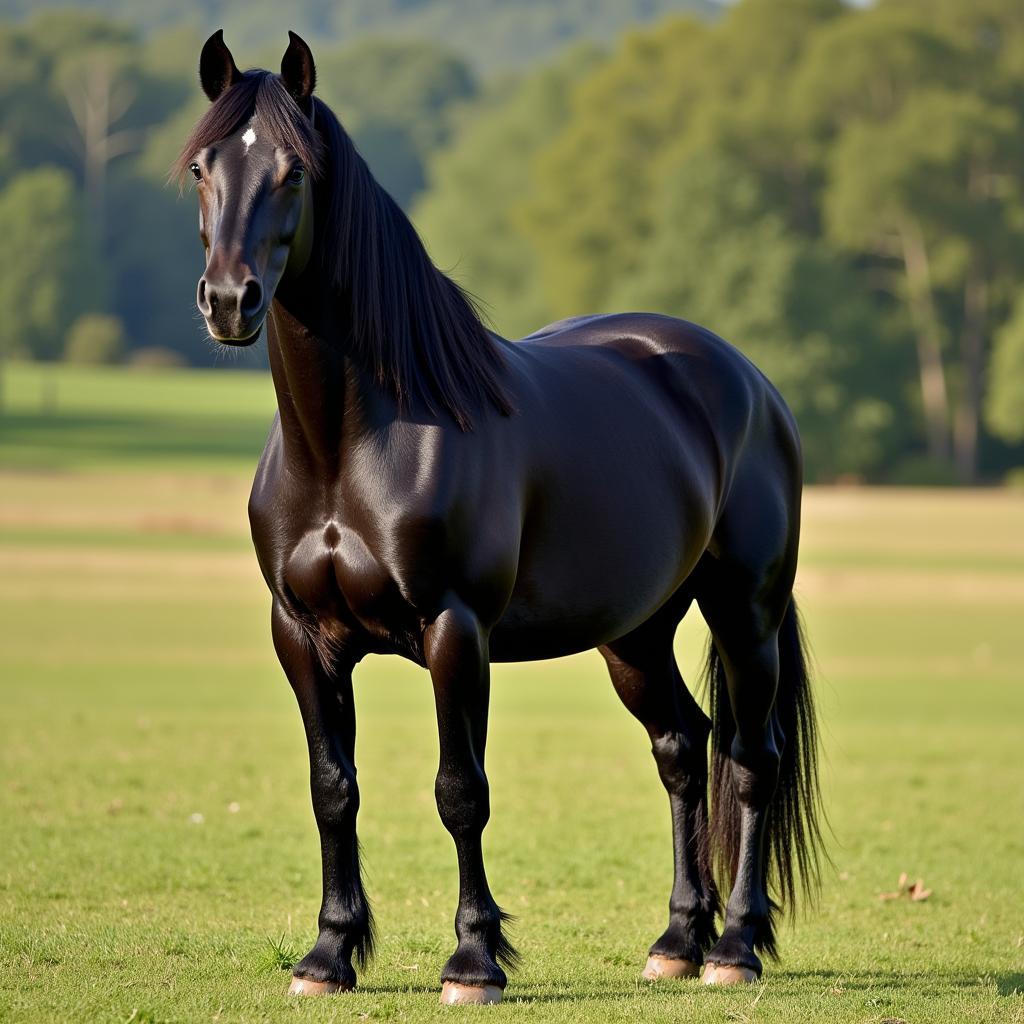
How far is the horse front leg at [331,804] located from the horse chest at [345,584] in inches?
8.3

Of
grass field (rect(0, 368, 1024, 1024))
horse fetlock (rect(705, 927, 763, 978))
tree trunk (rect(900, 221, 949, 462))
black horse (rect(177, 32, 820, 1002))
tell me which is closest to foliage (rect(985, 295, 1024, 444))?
tree trunk (rect(900, 221, 949, 462))

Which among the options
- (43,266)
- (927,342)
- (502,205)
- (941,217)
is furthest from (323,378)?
(43,266)

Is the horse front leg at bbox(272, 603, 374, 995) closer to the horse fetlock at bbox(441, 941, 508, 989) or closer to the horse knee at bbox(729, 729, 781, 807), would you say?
the horse fetlock at bbox(441, 941, 508, 989)

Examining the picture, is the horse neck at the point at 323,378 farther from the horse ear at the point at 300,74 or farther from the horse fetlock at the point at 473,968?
the horse fetlock at the point at 473,968

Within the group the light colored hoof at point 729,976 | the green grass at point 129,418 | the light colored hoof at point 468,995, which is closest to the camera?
the light colored hoof at point 468,995

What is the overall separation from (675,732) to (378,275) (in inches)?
89.0

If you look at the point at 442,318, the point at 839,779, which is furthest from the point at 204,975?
the point at 839,779

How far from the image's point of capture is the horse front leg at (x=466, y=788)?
5180 millimetres

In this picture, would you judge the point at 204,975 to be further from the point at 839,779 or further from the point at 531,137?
the point at 531,137

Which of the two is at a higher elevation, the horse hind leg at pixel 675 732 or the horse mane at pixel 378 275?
the horse mane at pixel 378 275

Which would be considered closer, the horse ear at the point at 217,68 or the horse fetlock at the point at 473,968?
the horse ear at the point at 217,68

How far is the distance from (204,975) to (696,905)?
176 centimetres

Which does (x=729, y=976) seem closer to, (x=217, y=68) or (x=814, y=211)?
(x=217, y=68)

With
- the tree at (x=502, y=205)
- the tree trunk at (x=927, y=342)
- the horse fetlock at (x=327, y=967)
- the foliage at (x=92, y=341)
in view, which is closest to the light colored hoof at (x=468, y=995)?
the horse fetlock at (x=327, y=967)
